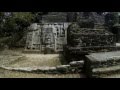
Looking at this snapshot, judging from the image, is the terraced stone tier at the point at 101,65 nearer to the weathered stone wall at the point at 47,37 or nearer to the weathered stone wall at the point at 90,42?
the weathered stone wall at the point at 90,42

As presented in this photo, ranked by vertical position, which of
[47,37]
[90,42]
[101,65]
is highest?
[47,37]

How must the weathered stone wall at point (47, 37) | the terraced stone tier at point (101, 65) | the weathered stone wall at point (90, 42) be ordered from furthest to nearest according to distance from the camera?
the weathered stone wall at point (47, 37), the weathered stone wall at point (90, 42), the terraced stone tier at point (101, 65)

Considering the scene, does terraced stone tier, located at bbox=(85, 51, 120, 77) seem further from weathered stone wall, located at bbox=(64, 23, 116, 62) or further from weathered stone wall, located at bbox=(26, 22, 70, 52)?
weathered stone wall, located at bbox=(26, 22, 70, 52)

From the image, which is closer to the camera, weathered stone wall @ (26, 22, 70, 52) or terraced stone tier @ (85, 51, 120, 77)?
terraced stone tier @ (85, 51, 120, 77)

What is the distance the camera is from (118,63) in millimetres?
4727

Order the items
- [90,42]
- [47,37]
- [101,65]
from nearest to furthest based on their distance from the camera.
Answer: [101,65]
[90,42]
[47,37]

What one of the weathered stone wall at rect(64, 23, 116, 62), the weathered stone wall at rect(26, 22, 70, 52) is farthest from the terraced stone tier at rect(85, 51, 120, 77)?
the weathered stone wall at rect(26, 22, 70, 52)

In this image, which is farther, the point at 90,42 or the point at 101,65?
the point at 90,42

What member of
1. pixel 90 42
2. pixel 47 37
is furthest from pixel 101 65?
pixel 47 37

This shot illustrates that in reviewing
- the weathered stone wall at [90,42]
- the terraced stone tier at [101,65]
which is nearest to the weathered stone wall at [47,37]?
the weathered stone wall at [90,42]

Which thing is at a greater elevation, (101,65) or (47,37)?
(47,37)

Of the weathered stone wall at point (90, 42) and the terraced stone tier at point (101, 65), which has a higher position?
the weathered stone wall at point (90, 42)

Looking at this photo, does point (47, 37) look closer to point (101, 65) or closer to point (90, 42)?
point (90, 42)

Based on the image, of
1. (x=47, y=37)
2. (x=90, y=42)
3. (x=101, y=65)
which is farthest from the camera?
(x=47, y=37)
